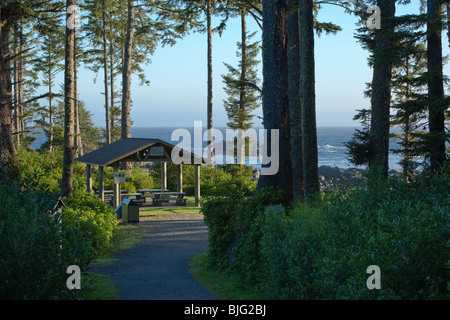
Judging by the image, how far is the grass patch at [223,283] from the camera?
29.5ft

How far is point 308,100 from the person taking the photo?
12.9 metres

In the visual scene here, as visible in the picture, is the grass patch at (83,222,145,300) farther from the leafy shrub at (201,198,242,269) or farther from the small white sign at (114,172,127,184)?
the leafy shrub at (201,198,242,269)

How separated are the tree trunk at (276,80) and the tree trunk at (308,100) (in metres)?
0.70

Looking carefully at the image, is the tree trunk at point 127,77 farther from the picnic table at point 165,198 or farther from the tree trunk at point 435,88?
the tree trunk at point 435,88

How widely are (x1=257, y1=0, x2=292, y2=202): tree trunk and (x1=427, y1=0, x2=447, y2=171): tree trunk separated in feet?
12.0

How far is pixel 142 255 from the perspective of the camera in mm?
13062

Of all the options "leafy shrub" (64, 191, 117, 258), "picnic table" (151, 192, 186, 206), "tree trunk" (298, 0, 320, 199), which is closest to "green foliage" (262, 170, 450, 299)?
"tree trunk" (298, 0, 320, 199)

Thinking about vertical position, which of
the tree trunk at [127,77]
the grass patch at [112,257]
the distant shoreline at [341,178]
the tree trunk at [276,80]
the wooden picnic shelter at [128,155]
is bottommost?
the grass patch at [112,257]

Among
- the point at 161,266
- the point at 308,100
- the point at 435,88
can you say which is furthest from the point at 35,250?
the point at 435,88

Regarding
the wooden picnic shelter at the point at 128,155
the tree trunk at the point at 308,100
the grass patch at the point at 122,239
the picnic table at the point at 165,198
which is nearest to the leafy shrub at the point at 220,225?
the tree trunk at the point at 308,100

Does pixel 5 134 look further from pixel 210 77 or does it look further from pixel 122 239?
pixel 210 77

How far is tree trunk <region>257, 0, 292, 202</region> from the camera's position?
1215 cm

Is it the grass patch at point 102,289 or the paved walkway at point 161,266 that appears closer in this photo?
the grass patch at point 102,289

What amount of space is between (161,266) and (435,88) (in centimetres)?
860
